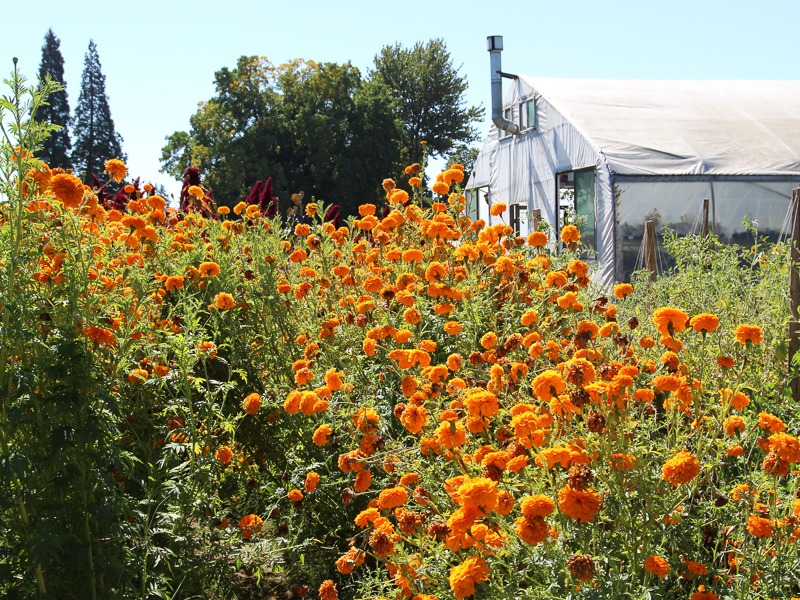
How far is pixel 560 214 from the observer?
1683 cm

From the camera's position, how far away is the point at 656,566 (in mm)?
1624

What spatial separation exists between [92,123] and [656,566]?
41532 millimetres

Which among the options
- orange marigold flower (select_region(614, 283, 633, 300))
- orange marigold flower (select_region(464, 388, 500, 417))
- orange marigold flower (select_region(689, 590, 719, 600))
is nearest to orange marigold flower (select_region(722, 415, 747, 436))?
orange marigold flower (select_region(689, 590, 719, 600))

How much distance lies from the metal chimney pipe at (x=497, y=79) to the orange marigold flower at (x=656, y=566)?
57.1 feet

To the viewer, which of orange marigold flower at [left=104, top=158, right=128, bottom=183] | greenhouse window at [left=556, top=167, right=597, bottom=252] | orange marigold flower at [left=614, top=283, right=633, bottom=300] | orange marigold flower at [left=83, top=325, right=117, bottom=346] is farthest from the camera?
greenhouse window at [left=556, top=167, right=597, bottom=252]

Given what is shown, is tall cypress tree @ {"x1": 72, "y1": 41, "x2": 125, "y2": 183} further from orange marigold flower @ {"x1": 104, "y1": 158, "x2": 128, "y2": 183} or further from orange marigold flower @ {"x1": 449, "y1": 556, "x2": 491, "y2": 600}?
orange marigold flower @ {"x1": 449, "y1": 556, "x2": 491, "y2": 600}

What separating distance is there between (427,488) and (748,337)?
965 millimetres

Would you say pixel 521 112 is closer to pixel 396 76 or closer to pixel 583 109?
pixel 583 109

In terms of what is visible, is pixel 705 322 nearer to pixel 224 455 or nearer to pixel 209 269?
pixel 224 455

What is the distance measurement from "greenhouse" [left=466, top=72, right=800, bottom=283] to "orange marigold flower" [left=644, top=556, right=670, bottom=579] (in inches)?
436

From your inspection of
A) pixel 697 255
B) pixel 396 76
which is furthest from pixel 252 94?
pixel 697 255

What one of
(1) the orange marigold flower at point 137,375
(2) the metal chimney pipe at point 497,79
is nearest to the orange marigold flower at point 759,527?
(1) the orange marigold flower at point 137,375

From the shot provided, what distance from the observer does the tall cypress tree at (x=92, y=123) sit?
3869 centimetres

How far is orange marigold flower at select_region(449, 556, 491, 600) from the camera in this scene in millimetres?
1614
